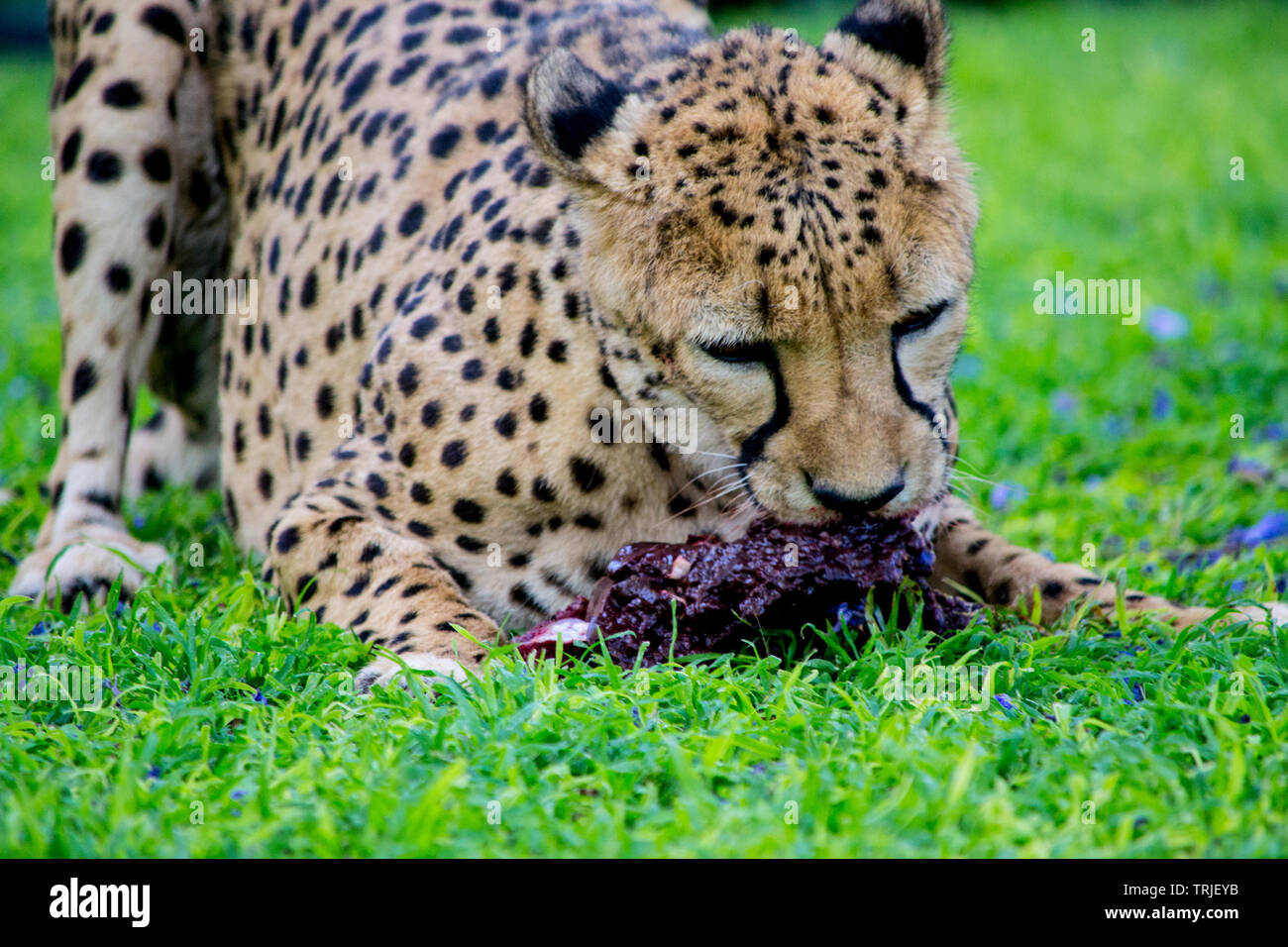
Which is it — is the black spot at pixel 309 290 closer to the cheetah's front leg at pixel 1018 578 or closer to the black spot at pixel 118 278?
the black spot at pixel 118 278

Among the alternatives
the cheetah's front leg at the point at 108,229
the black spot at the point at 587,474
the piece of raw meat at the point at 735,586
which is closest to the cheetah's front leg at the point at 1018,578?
the piece of raw meat at the point at 735,586

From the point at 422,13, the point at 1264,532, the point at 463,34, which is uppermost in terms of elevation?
the point at 422,13

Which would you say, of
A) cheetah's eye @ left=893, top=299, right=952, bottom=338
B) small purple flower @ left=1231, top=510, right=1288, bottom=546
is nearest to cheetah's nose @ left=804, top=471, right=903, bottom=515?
cheetah's eye @ left=893, top=299, right=952, bottom=338

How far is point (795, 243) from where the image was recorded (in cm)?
313

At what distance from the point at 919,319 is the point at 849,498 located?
1.49ft

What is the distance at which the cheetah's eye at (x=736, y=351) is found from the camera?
10.4ft

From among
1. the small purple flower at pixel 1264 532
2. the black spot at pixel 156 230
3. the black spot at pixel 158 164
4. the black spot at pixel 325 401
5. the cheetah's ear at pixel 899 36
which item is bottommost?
the small purple flower at pixel 1264 532

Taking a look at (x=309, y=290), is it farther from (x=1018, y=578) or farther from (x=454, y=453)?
(x=1018, y=578)

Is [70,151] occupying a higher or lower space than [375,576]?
higher

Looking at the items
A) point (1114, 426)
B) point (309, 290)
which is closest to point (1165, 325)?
point (1114, 426)

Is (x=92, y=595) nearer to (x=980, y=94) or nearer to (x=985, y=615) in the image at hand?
(x=985, y=615)
